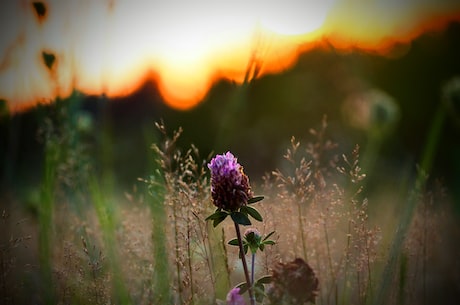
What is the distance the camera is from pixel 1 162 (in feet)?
12.4

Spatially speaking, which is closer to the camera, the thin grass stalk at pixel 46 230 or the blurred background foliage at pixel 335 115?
the thin grass stalk at pixel 46 230

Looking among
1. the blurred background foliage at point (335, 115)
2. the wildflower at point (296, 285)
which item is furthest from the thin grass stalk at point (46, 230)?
the blurred background foliage at point (335, 115)

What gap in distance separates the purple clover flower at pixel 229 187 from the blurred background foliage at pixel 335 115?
2922 mm

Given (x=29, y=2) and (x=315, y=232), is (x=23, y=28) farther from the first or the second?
(x=315, y=232)

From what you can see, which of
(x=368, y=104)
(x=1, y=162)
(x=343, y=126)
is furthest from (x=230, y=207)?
(x=343, y=126)

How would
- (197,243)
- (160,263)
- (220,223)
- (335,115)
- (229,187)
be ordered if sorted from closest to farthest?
(229,187)
(197,243)
(160,263)
(220,223)
(335,115)

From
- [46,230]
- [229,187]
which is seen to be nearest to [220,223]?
[46,230]

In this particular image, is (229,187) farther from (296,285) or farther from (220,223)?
(220,223)

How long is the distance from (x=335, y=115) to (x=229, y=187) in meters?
5.48

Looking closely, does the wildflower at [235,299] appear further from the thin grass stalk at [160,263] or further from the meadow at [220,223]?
the thin grass stalk at [160,263]

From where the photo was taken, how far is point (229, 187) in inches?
54.1

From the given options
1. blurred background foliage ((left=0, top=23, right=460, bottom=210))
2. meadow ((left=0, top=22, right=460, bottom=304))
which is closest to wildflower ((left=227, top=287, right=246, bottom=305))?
meadow ((left=0, top=22, right=460, bottom=304))

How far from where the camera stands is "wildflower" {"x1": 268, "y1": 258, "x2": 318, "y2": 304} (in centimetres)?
116

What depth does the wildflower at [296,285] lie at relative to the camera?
45.8 inches
